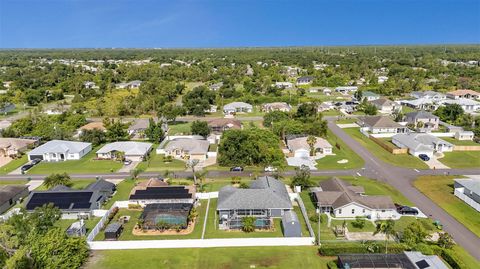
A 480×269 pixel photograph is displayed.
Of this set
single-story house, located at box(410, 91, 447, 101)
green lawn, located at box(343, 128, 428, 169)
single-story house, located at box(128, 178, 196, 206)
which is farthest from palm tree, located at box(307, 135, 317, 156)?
single-story house, located at box(410, 91, 447, 101)

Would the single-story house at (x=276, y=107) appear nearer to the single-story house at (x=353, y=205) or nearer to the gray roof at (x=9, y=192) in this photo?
the single-story house at (x=353, y=205)

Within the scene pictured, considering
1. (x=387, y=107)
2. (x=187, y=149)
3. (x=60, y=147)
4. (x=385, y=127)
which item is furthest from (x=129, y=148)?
(x=387, y=107)

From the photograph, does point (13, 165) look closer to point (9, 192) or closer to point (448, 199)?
point (9, 192)

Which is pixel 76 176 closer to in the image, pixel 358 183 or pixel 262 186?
pixel 262 186

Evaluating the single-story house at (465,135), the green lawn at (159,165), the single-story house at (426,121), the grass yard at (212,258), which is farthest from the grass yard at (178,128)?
the single-story house at (465,135)

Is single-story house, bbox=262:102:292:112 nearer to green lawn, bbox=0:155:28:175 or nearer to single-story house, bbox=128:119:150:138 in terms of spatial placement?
single-story house, bbox=128:119:150:138
